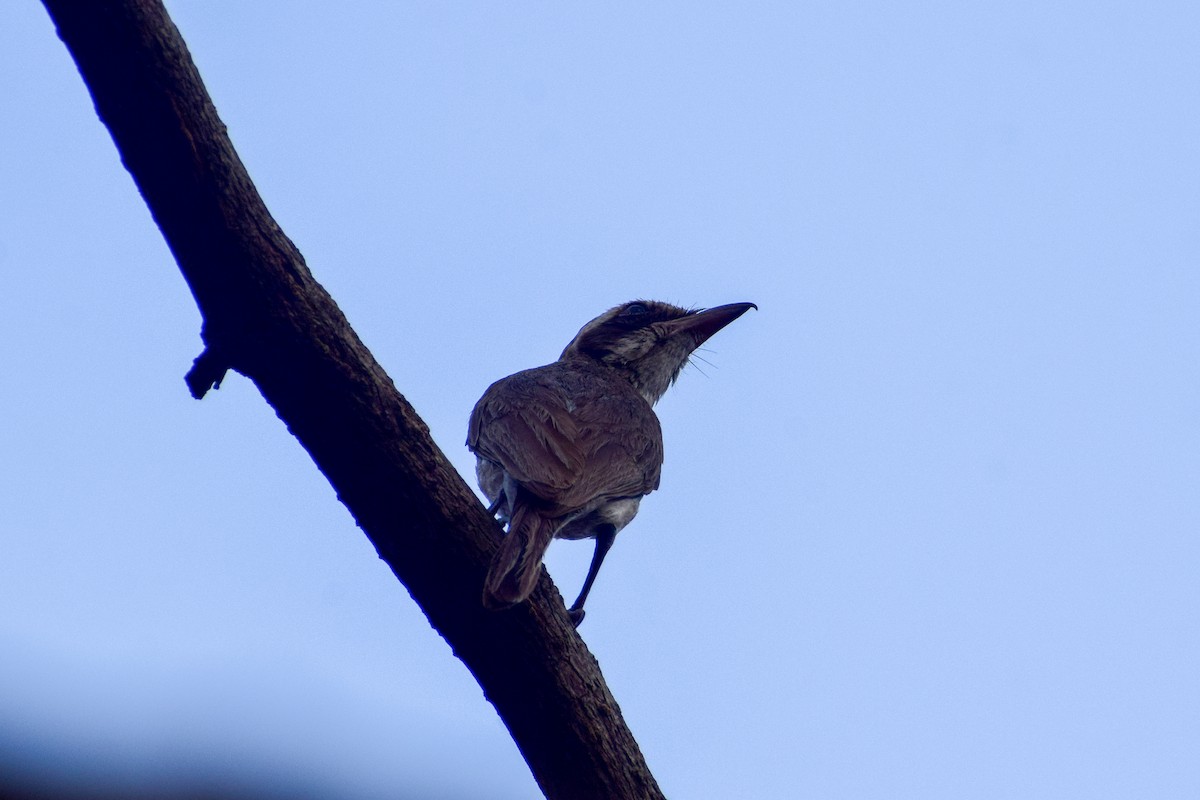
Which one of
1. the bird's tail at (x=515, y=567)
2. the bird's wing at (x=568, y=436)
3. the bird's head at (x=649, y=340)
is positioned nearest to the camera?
the bird's tail at (x=515, y=567)

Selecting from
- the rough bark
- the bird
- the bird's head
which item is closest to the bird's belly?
the bird

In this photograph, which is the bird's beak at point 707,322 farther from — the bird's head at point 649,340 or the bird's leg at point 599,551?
the bird's leg at point 599,551

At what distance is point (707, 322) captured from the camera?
1001cm

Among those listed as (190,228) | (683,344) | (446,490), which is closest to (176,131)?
(190,228)

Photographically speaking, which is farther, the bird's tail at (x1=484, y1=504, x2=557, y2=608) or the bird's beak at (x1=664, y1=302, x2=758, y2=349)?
the bird's beak at (x1=664, y1=302, x2=758, y2=349)

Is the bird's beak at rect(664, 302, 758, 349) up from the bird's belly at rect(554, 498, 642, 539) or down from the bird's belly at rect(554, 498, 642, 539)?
up

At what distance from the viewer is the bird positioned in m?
5.76

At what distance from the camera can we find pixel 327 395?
5070 mm

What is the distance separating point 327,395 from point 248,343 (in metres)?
0.34

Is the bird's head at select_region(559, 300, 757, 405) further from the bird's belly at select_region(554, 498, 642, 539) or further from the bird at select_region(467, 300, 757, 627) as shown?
the bird's belly at select_region(554, 498, 642, 539)

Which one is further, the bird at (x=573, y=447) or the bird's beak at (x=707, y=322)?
the bird's beak at (x=707, y=322)

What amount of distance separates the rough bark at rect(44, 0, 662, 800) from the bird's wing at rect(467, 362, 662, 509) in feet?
3.01

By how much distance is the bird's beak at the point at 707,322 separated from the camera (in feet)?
32.8

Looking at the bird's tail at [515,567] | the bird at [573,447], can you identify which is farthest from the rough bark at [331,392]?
the bird at [573,447]
